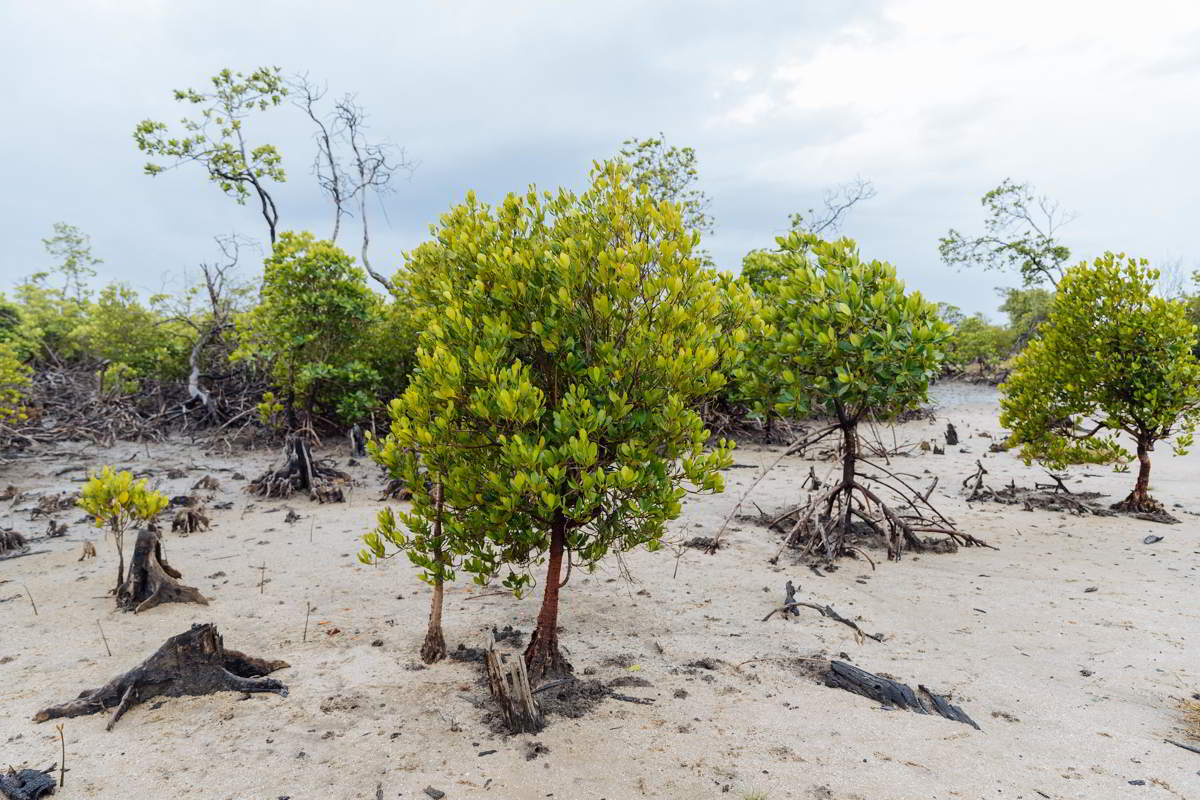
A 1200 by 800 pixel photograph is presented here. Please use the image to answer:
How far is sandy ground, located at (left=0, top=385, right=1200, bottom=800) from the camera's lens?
3951 millimetres

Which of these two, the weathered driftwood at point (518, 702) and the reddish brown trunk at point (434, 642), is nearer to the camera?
the weathered driftwood at point (518, 702)

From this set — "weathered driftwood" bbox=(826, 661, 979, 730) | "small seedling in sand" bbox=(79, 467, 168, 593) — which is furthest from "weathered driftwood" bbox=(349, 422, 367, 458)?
"weathered driftwood" bbox=(826, 661, 979, 730)

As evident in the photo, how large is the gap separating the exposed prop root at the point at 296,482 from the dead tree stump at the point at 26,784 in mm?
8906

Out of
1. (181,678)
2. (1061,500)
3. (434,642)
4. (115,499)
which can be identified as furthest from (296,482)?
(1061,500)

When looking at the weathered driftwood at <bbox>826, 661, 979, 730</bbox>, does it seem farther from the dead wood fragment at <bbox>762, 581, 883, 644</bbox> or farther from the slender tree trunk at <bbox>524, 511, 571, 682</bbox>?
the slender tree trunk at <bbox>524, 511, 571, 682</bbox>

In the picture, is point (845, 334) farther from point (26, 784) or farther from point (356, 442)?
point (356, 442)

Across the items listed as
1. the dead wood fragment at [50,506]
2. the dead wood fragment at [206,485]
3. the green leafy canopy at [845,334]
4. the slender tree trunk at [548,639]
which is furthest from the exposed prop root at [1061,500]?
the dead wood fragment at [50,506]

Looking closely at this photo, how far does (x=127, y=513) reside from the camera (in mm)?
7473

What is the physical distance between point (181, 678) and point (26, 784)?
4.01 feet

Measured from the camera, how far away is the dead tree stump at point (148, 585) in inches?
273

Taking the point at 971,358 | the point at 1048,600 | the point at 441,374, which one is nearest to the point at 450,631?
the point at 441,374

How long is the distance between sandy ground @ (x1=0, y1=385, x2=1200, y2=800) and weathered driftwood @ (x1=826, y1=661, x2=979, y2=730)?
11cm

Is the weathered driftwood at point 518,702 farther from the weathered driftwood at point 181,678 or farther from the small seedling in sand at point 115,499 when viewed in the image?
the small seedling in sand at point 115,499

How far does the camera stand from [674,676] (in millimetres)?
5352
